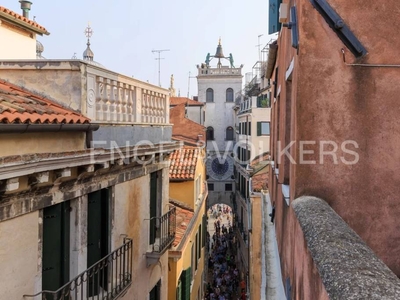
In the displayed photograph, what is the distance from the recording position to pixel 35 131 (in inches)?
198

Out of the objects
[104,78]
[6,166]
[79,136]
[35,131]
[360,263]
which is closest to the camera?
[360,263]

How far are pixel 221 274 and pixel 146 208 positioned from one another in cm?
2254

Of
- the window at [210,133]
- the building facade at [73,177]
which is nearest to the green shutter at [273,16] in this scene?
the building facade at [73,177]

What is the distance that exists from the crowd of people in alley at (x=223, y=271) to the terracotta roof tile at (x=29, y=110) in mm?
20917

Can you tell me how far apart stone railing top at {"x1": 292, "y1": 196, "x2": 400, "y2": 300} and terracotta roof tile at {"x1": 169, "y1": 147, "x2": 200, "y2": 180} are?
1390cm

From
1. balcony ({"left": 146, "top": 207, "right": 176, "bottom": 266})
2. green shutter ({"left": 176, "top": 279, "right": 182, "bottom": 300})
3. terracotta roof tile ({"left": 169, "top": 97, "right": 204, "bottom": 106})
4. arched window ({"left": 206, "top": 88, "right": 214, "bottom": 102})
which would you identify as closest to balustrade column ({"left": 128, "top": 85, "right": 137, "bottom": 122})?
balcony ({"left": 146, "top": 207, "right": 176, "bottom": 266})

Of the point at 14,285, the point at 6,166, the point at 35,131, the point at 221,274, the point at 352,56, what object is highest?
the point at 352,56

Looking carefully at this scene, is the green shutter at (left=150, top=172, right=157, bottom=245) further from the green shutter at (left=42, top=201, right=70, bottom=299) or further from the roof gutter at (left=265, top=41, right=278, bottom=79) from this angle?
the green shutter at (left=42, top=201, right=70, bottom=299)

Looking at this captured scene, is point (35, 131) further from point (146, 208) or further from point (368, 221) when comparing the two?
point (146, 208)

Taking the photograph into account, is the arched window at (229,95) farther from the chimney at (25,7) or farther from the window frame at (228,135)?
the chimney at (25,7)

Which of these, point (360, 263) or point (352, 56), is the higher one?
point (352, 56)

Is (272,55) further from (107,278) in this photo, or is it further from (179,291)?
(179,291)

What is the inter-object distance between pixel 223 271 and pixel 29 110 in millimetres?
28435

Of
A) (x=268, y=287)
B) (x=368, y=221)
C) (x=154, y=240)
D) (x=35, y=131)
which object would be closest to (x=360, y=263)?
(x=368, y=221)
